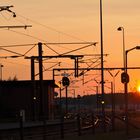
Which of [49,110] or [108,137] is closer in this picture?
[108,137]

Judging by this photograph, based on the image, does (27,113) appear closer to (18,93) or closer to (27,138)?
(18,93)

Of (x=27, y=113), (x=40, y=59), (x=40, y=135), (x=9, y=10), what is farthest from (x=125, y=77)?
(x=27, y=113)

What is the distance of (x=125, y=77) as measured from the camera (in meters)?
49.4

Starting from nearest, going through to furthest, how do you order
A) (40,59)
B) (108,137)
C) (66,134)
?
(108,137), (66,134), (40,59)

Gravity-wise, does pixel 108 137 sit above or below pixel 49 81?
below

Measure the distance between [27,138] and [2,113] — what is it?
2149 inches

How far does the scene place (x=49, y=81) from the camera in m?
94.5

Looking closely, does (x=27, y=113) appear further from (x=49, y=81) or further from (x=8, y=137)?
(x=8, y=137)

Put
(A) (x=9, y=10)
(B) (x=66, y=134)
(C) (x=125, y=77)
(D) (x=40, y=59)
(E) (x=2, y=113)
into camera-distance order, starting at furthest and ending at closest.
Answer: (E) (x=2, y=113) < (D) (x=40, y=59) < (C) (x=125, y=77) < (B) (x=66, y=134) < (A) (x=9, y=10)

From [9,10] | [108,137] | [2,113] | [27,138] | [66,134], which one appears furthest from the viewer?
[2,113]

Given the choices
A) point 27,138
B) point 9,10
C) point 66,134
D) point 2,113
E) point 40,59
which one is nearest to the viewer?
point 9,10

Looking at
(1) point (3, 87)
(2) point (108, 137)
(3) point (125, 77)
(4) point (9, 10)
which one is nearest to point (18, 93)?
(1) point (3, 87)

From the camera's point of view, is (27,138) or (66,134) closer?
(27,138)

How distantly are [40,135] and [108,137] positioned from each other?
14.9 ft
